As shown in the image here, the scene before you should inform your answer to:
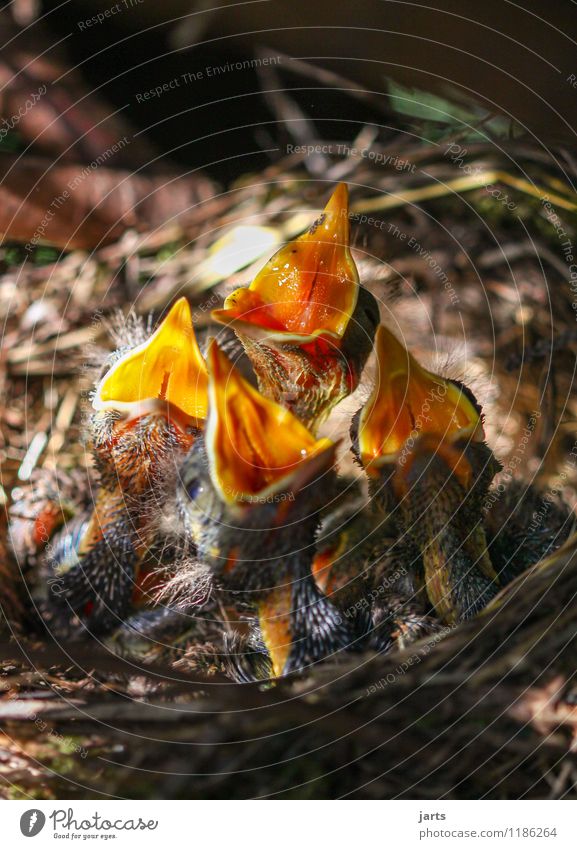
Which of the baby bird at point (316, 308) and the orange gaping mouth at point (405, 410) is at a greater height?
the baby bird at point (316, 308)

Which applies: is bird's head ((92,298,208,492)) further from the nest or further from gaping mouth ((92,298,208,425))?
the nest

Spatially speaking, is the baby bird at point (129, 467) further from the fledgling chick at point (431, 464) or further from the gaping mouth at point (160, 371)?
the fledgling chick at point (431, 464)

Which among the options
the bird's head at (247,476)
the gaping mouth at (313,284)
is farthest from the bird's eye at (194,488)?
the gaping mouth at (313,284)

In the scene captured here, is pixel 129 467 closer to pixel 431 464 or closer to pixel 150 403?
pixel 150 403

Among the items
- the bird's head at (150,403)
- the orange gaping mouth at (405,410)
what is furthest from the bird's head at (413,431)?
the bird's head at (150,403)

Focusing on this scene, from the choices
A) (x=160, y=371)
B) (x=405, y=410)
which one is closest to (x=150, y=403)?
(x=160, y=371)

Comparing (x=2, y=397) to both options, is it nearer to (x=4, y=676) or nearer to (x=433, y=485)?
(x=4, y=676)

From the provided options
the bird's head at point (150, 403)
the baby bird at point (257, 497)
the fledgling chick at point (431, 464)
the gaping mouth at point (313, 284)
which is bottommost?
the baby bird at point (257, 497)
